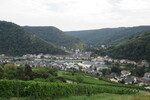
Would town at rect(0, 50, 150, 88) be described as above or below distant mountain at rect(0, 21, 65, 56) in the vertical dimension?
below

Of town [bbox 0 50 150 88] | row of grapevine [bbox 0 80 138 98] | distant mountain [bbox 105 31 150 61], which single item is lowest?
town [bbox 0 50 150 88]

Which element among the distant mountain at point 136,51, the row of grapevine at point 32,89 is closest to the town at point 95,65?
the distant mountain at point 136,51

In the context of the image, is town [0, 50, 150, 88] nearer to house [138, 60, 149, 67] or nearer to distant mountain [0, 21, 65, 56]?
house [138, 60, 149, 67]

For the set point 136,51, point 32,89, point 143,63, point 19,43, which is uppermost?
point 32,89

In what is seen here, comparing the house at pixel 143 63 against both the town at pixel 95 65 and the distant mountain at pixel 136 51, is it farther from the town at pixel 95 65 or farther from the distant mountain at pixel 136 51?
the distant mountain at pixel 136 51

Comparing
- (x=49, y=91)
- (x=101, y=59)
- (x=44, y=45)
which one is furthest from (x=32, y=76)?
(x=44, y=45)

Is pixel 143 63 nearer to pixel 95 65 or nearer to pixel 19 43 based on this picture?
pixel 95 65

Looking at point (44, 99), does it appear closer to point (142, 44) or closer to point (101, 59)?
point (142, 44)

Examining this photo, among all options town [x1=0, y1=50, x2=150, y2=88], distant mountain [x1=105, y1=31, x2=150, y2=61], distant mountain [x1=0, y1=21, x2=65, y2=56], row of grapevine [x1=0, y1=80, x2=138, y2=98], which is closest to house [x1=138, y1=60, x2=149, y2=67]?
town [x1=0, y1=50, x2=150, y2=88]

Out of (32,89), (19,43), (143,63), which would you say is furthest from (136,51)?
(32,89)
